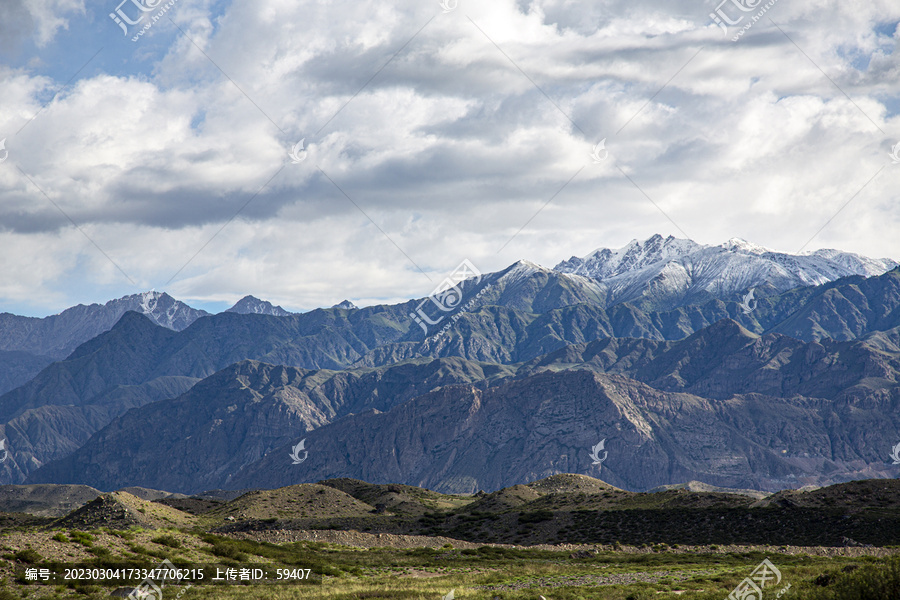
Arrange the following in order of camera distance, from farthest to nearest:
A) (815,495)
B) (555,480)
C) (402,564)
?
(555,480) → (815,495) → (402,564)

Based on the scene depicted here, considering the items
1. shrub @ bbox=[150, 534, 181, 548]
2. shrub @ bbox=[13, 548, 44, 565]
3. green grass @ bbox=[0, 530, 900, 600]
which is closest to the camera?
green grass @ bbox=[0, 530, 900, 600]

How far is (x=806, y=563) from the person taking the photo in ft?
190

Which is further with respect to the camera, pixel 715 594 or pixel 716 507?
pixel 716 507

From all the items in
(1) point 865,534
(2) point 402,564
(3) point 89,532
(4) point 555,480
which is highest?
(3) point 89,532

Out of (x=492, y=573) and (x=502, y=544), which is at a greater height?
(x=492, y=573)

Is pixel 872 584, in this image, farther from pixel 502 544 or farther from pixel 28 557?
pixel 502 544

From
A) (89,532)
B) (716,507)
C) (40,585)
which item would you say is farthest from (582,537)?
(40,585)

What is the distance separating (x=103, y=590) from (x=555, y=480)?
126 meters

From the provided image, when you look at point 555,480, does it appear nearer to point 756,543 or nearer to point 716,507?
point 716,507
